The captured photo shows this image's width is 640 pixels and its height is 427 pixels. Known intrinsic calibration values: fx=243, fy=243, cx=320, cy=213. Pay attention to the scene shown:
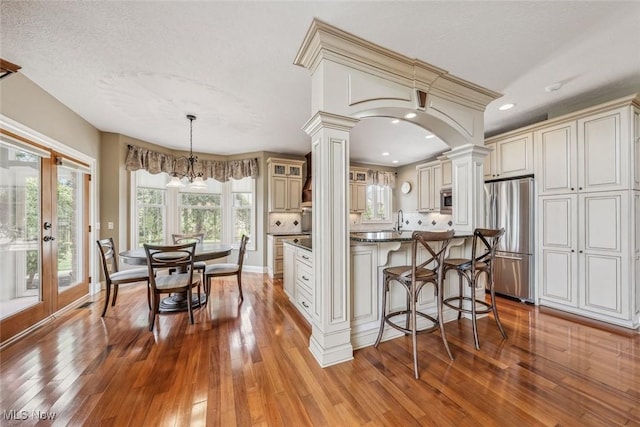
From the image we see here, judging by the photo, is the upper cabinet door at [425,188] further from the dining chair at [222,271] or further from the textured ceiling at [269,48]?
the dining chair at [222,271]

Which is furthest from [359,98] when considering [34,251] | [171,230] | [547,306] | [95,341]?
[171,230]

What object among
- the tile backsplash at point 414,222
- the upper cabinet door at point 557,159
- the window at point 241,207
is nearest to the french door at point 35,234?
the window at point 241,207

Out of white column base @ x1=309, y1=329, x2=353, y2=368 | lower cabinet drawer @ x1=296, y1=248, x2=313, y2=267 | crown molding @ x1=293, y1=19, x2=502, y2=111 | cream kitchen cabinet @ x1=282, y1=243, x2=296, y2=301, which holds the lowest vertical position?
white column base @ x1=309, y1=329, x2=353, y2=368

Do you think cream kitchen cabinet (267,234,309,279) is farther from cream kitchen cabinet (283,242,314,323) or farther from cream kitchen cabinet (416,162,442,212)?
cream kitchen cabinet (416,162,442,212)

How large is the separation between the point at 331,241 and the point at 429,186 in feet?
14.3

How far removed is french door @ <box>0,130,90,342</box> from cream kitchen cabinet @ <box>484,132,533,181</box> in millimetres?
5840

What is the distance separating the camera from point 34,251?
2662mm

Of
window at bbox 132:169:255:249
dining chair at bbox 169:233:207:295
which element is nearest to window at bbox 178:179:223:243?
window at bbox 132:169:255:249

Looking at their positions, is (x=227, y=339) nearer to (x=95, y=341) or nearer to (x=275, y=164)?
(x=95, y=341)

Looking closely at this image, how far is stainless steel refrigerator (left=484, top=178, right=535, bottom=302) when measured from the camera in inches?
130

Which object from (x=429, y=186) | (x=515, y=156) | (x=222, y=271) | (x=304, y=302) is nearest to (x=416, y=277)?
(x=304, y=302)

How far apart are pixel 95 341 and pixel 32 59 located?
8.75 feet

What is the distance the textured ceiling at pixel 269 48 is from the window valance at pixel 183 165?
→ 1.04 metres

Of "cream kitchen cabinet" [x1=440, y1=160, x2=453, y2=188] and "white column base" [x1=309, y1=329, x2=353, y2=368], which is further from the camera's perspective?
"cream kitchen cabinet" [x1=440, y1=160, x2=453, y2=188]
